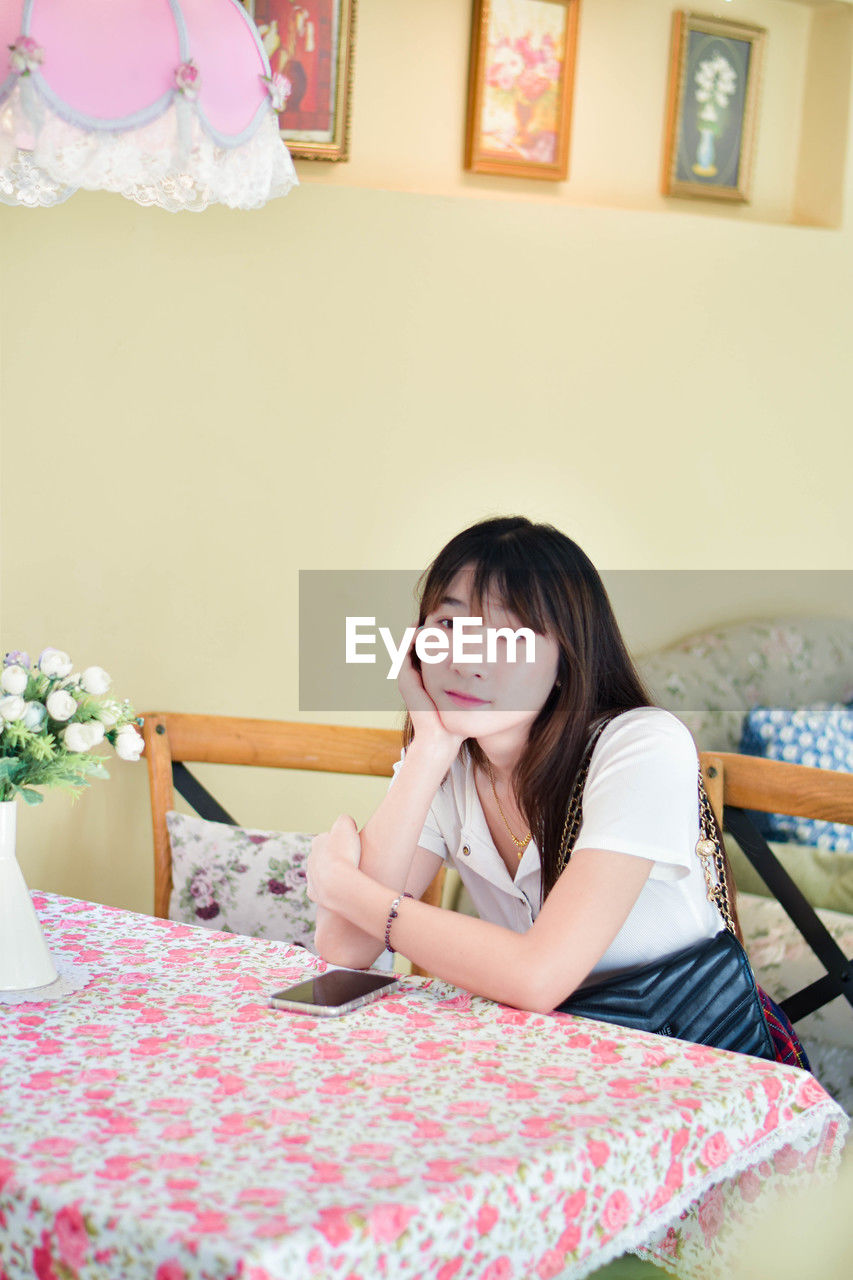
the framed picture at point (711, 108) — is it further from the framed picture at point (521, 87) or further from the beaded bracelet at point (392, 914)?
the beaded bracelet at point (392, 914)

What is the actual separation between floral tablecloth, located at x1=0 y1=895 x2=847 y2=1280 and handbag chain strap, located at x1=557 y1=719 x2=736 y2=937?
25cm

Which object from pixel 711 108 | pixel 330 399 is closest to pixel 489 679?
pixel 330 399

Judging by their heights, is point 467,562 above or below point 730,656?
above

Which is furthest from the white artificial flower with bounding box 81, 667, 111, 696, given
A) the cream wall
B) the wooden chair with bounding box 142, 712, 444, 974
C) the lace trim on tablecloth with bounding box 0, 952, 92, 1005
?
the cream wall

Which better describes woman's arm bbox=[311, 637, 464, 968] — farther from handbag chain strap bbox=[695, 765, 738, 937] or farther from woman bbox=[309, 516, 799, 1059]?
handbag chain strap bbox=[695, 765, 738, 937]

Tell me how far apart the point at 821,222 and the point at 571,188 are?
71 cm

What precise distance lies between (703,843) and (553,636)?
327mm

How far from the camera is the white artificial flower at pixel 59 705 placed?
1.40m

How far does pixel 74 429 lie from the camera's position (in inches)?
103

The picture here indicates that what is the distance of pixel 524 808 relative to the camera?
162cm

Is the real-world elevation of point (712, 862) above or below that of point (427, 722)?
below

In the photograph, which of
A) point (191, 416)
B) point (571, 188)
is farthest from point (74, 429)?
point (571, 188)

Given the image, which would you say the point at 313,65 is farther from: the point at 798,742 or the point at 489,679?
the point at 798,742

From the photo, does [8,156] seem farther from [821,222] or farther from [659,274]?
[821,222]
